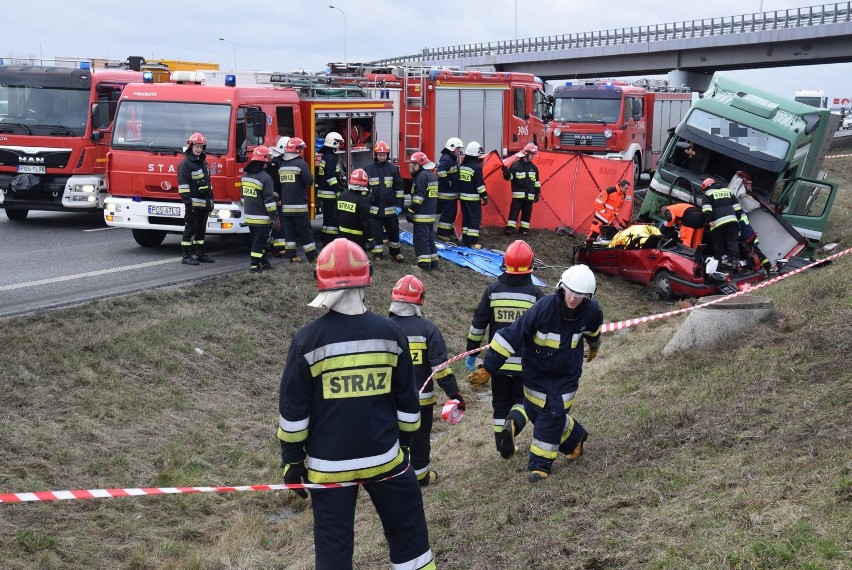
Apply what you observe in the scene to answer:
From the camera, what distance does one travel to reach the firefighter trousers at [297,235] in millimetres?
13430

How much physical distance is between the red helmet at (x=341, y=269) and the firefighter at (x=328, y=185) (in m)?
9.89

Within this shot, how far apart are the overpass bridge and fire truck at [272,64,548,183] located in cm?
2875

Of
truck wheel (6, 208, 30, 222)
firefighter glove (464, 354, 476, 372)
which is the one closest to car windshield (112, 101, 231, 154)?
truck wheel (6, 208, 30, 222)

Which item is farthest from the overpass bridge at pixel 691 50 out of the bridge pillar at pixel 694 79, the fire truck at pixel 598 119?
the fire truck at pixel 598 119

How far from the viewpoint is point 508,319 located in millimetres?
7121

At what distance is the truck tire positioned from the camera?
14617 millimetres

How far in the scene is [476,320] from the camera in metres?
7.24

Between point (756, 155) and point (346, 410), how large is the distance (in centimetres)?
1341

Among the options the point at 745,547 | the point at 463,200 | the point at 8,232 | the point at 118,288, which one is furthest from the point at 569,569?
the point at 8,232

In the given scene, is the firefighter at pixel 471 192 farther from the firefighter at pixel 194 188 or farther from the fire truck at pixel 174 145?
the firefighter at pixel 194 188

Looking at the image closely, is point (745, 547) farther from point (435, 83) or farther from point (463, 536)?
point (435, 83)

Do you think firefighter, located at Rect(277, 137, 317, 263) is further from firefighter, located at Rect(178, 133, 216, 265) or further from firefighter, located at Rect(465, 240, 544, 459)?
firefighter, located at Rect(465, 240, 544, 459)

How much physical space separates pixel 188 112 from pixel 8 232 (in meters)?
4.31

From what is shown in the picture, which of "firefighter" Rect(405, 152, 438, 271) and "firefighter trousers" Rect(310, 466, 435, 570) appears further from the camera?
"firefighter" Rect(405, 152, 438, 271)
